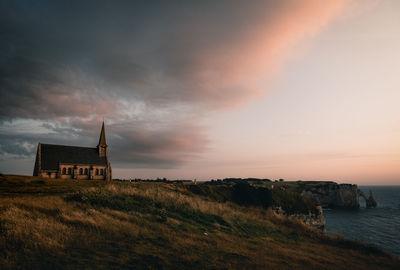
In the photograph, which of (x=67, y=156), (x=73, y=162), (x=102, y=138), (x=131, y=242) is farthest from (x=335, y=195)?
(x=67, y=156)

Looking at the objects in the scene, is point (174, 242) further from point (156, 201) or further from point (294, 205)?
point (294, 205)

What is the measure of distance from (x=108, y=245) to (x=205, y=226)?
28.0 ft

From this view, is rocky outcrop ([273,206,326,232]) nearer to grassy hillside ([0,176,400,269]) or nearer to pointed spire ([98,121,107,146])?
grassy hillside ([0,176,400,269])

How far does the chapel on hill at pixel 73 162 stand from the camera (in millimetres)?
51500

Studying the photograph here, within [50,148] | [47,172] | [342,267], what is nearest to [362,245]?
[342,267]

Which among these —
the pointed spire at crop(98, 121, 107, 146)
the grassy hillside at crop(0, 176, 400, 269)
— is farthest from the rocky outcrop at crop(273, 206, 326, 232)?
the pointed spire at crop(98, 121, 107, 146)

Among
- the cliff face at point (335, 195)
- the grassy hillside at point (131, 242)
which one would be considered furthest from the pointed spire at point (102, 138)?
the cliff face at point (335, 195)

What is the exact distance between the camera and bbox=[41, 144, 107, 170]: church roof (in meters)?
52.1

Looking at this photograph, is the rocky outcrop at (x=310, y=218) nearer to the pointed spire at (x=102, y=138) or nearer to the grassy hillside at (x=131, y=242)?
the grassy hillside at (x=131, y=242)

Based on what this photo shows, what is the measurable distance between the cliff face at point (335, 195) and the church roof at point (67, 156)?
253 ft

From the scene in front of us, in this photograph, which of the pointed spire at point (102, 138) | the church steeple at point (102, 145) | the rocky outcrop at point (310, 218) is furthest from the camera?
the pointed spire at point (102, 138)

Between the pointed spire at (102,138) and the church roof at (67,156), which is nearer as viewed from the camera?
the church roof at (67,156)

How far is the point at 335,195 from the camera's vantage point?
272 feet

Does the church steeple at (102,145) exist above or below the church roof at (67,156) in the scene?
above
